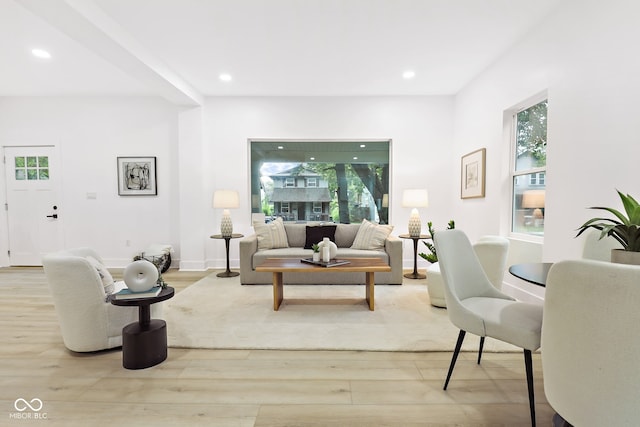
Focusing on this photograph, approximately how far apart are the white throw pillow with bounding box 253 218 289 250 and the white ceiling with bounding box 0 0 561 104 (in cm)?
213

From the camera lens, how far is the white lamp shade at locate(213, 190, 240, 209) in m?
4.71

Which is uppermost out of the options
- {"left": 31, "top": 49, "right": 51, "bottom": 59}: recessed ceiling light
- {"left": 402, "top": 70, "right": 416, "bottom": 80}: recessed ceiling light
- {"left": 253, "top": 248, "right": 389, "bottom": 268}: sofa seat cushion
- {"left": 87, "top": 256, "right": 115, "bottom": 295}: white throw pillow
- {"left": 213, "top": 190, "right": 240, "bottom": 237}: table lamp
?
{"left": 31, "top": 49, "right": 51, "bottom": 59}: recessed ceiling light

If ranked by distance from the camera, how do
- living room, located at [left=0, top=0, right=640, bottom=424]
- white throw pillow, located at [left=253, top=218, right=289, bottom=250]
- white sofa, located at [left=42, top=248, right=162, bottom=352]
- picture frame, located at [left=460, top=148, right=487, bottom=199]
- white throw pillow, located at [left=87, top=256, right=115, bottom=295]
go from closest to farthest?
1. white sofa, located at [left=42, top=248, right=162, bottom=352]
2. white throw pillow, located at [left=87, top=256, right=115, bottom=295]
3. picture frame, located at [left=460, top=148, right=487, bottom=199]
4. white throw pillow, located at [left=253, top=218, right=289, bottom=250]
5. living room, located at [left=0, top=0, right=640, bottom=424]

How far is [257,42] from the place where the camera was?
3412 mm

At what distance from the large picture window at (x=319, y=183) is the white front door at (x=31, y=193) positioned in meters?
3.40

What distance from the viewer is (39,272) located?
485 centimetres

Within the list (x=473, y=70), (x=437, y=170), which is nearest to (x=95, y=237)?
(x=437, y=170)

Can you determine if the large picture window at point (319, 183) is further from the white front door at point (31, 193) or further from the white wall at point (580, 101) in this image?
the white front door at point (31, 193)

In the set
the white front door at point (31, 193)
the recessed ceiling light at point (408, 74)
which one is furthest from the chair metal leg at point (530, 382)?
the white front door at point (31, 193)

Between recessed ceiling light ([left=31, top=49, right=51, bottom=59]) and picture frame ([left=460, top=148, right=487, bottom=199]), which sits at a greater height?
recessed ceiling light ([left=31, top=49, right=51, bottom=59])

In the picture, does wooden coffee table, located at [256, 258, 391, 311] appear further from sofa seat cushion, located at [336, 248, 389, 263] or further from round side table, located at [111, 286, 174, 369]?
round side table, located at [111, 286, 174, 369]

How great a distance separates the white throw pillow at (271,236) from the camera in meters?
4.45

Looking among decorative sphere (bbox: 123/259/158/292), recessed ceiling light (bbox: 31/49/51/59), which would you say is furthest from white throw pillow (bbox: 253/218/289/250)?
recessed ceiling light (bbox: 31/49/51/59)

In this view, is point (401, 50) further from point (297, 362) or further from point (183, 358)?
point (183, 358)
